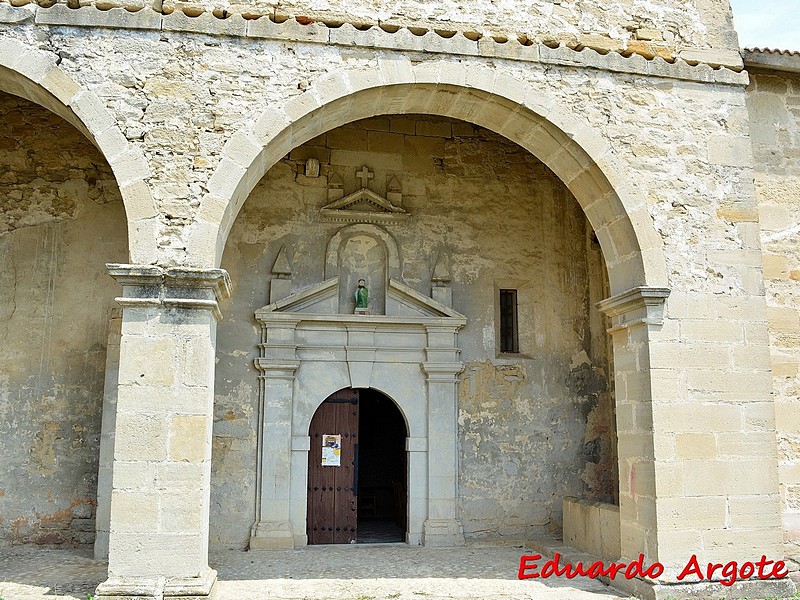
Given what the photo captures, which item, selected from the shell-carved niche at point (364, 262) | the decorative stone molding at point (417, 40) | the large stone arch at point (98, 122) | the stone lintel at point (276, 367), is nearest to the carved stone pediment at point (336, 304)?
the shell-carved niche at point (364, 262)

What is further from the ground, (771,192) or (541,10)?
(541,10)

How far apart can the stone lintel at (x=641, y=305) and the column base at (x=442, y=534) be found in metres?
2.91

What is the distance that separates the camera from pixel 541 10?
6.23 metres

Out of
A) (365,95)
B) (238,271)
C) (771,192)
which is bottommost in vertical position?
(238,271)

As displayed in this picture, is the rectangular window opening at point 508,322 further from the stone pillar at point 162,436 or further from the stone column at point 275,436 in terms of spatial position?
the stone pillar at point 162,436

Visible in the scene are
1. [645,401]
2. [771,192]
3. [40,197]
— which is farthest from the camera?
[40,197]

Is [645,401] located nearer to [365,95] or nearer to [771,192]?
[771,192]

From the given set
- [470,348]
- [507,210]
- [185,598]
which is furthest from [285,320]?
[185,598]

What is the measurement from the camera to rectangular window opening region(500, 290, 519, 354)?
27.6 ft

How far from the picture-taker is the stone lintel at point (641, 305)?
19.1 ft

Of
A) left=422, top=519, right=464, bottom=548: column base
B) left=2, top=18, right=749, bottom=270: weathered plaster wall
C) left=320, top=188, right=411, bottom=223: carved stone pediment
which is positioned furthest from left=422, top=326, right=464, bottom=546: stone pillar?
left=2, top=18, right=749, bottom=270: weathered plaster wall

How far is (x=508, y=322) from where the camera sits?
334 inches

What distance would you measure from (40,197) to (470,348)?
15.4 feet

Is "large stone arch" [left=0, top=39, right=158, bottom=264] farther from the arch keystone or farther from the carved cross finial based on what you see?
the carved cross finial
